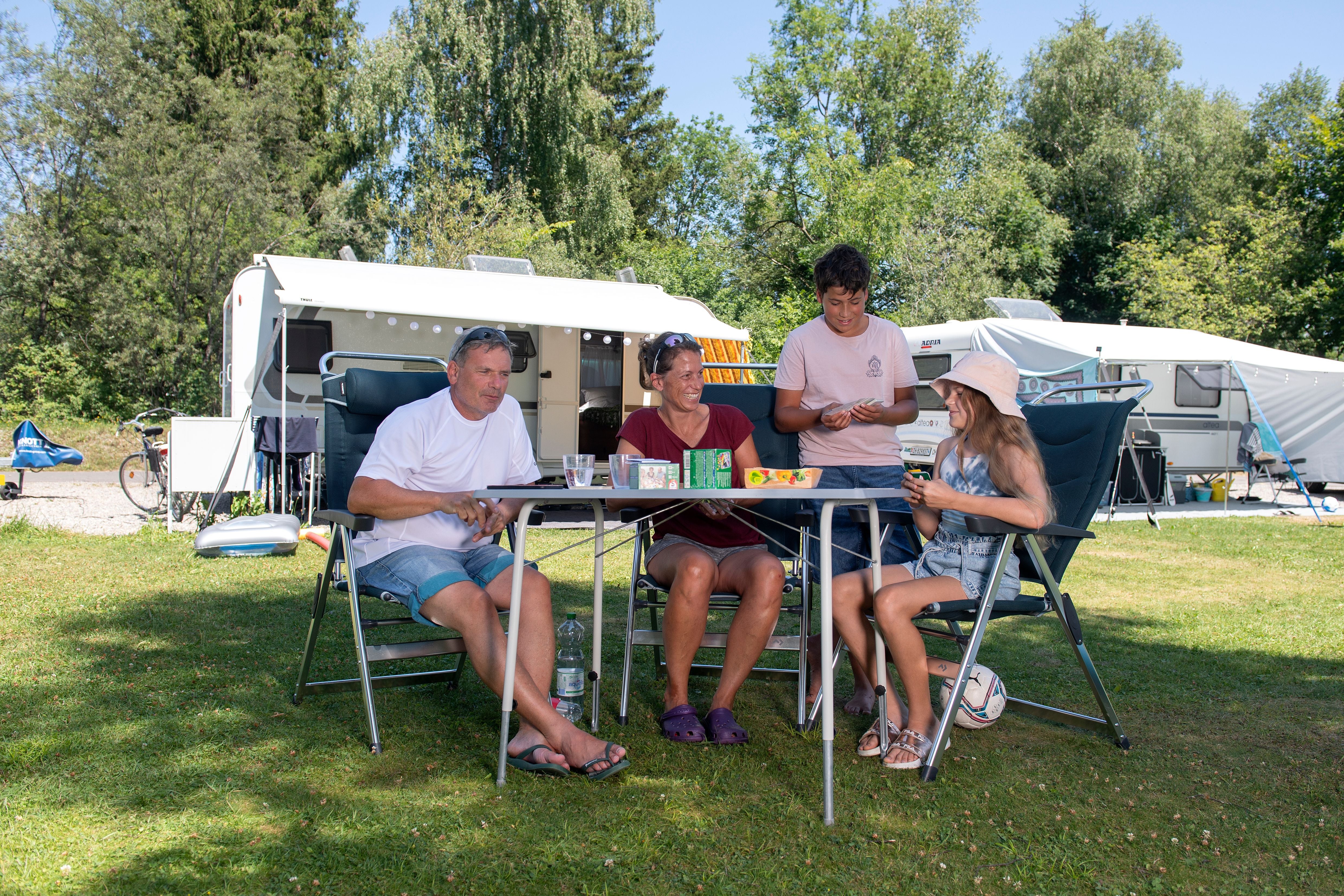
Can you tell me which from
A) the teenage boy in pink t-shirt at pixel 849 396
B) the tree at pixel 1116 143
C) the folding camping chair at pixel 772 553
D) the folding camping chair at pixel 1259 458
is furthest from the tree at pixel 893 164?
the teenage boy in pink t-shirt at pixel 849 396

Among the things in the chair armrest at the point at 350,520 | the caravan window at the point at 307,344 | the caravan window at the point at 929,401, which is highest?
the caravan window at the point at 307,344

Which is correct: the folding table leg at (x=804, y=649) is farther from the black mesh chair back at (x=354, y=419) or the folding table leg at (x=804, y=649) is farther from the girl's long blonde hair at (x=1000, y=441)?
the black mesh chair back at (x=354, y=419)

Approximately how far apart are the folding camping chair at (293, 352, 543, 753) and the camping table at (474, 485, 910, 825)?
0.93ft

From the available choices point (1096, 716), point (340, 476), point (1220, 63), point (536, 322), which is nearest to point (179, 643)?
point (340, 476)

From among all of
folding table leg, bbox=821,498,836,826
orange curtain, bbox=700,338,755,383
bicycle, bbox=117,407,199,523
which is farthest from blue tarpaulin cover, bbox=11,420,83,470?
folding table leg, bbox=821,498,836,826

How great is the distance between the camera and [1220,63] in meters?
25.3

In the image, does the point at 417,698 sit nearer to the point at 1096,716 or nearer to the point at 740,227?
the point at 1096,716

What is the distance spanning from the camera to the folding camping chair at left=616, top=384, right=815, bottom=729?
3.12 metres

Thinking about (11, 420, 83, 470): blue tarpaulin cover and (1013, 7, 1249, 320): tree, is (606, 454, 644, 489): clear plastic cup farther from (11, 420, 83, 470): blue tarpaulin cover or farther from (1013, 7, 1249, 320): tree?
(1013, 7, 1249, 320): tree

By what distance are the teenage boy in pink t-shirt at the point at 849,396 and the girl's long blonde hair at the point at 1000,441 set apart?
0.37m

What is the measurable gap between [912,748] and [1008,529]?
66 centimetres

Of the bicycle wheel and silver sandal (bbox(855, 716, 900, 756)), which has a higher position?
the bicycle wheel

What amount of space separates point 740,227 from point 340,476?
69.8ft

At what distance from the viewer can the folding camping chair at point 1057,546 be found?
2.70 m
